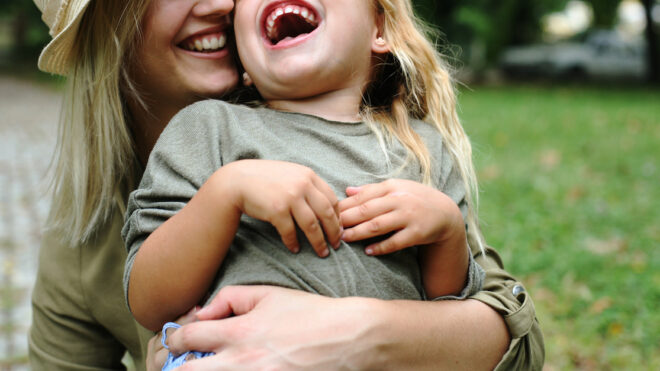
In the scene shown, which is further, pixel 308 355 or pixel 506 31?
pixel 506 31

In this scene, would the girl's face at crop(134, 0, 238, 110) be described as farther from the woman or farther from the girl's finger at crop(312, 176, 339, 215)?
the girl's finger at crop(312, 176, 339, 215)

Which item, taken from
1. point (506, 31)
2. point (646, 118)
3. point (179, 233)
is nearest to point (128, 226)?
point (179, 233)

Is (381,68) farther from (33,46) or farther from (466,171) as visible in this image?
(33,46)

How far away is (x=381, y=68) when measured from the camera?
2.21 metres

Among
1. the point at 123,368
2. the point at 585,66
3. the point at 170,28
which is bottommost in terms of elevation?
the point at 585,66

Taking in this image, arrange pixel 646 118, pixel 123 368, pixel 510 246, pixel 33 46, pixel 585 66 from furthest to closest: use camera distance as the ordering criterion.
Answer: pixel 33 46, pixel 585 66, pixel 646 118, pixel 510 246, pixel 123 368

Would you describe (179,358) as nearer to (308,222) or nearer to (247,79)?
(308,222)

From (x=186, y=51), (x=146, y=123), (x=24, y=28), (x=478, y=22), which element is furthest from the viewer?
(x=24, y=28)

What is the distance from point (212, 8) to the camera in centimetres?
201

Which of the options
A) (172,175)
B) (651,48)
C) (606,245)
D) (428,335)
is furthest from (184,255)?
(651,48)

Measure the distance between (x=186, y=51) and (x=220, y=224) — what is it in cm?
81

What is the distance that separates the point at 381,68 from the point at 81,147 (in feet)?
3.26

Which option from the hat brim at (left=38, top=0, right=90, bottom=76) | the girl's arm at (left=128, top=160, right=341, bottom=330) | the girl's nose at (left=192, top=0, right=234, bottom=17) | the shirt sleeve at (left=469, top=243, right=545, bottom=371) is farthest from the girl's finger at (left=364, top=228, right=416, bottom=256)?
the hat brim at (left=38, top=0, right=90, bottom=76)

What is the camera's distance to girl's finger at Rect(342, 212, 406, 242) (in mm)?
1557
